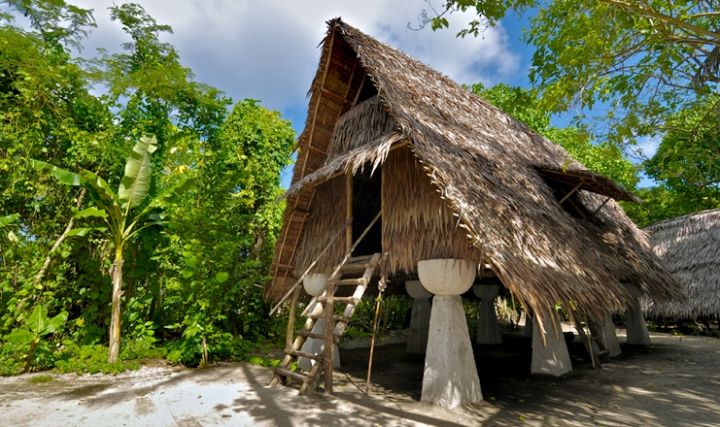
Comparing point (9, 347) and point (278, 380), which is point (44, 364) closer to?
point (9, 347)

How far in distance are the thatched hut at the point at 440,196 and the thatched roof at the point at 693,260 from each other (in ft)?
12.4

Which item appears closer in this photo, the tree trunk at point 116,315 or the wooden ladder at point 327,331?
the wooden ladder at point 327,331

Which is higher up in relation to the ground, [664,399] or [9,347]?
[664,399]

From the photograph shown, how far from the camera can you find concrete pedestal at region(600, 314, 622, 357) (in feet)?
26.0

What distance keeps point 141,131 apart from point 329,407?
284 inches

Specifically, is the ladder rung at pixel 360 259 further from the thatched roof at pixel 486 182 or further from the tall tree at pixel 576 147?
the tall tree at pixel 576 147

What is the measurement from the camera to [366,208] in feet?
29.2

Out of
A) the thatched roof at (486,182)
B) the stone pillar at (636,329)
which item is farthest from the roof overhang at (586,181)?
the stone pillar at (636,329)

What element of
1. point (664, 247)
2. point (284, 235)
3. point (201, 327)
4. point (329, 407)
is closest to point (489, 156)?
point (284, 235)

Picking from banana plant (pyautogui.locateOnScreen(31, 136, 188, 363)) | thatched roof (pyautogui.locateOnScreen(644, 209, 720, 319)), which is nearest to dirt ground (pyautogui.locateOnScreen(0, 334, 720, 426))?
banana plant (pyautogui.locateOnScreen(31, 136, 188, 363))

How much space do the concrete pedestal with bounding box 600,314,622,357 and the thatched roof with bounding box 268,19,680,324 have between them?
3.62ft

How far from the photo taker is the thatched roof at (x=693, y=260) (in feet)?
34.5

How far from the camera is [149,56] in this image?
31.0 ft

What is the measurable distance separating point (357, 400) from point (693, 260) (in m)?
11.4
